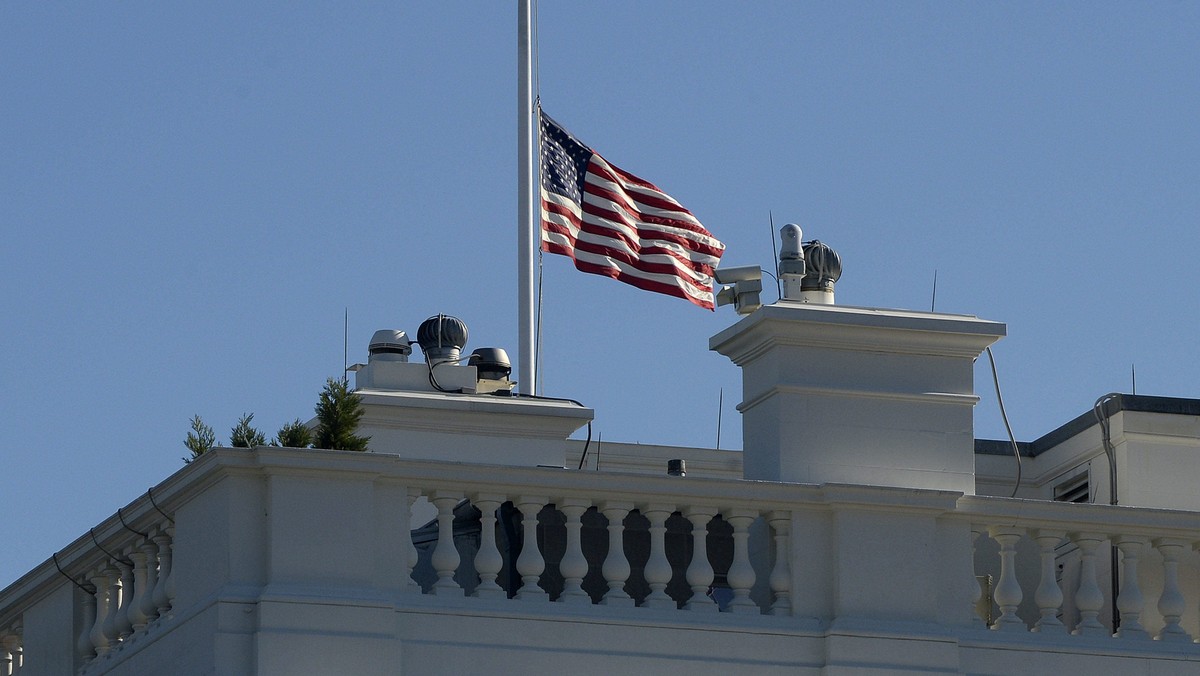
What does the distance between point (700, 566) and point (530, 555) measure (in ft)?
2.68

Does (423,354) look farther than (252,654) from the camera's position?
Yes

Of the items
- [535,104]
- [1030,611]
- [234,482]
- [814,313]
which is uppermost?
[535,104]

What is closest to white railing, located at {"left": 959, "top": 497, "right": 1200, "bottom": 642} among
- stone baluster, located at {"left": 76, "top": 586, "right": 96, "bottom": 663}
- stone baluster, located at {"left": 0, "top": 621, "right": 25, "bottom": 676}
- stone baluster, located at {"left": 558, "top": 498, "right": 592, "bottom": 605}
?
stone baluster, located at {"left": 558, "top": 498, "right": 592, "bottom": 605}

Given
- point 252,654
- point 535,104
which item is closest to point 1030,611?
point 252,654

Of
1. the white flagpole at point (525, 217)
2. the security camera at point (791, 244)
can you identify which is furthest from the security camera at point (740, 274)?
the white flagpole at point (525, 217)

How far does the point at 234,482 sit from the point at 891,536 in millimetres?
Answer: 3163

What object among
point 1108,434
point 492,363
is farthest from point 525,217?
point 1108,434

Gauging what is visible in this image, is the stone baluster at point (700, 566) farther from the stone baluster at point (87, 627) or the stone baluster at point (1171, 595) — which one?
the stone baluster at point (87, 627)

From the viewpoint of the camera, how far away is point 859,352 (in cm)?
1163

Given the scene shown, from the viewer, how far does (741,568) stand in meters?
10.8

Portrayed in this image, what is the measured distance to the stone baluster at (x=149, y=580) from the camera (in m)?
10.9

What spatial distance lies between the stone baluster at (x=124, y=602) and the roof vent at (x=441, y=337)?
194 inches

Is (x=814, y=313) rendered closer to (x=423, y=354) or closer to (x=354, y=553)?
(x=354, y=553)

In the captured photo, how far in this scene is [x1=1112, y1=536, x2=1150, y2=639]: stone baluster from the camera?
37.1ft
